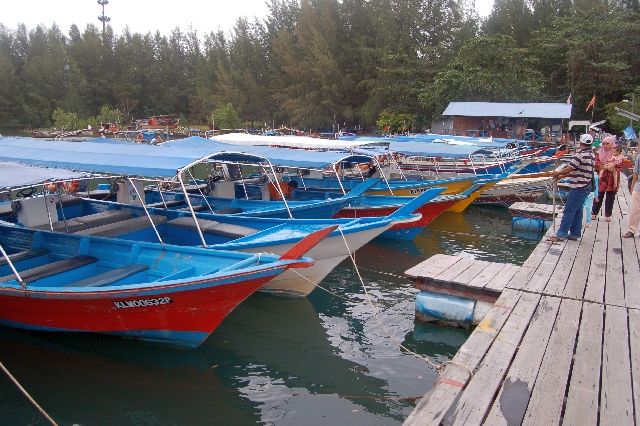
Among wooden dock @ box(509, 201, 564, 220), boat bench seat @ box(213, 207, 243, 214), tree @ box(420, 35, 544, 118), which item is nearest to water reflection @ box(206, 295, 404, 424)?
boat bench seat @ box(213, 207, 243, 214)

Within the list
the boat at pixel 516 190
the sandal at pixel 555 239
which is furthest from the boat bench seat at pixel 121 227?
the boat at pixel 516 190

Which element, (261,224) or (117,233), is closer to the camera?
(117,233)

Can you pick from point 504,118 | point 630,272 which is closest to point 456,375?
point 630,272

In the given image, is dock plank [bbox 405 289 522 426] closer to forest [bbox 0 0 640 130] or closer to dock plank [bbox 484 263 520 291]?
dock plank [bbox 484 263 520 291]

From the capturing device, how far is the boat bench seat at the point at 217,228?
29.3 ft

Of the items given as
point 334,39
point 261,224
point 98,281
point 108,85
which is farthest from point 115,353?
point 108,85

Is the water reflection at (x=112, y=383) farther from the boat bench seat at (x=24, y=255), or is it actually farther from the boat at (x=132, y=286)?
the boat bench seat at (x=24, y=255)

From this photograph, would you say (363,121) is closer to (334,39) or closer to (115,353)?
(334,39)

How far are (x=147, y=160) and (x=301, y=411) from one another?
14.2 ft

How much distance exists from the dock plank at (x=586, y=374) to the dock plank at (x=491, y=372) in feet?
1.58

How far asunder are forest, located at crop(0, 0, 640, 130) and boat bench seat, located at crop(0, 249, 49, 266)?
29051mm

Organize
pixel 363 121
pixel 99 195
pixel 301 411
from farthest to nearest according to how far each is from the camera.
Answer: pixel 363 121 → pixel 99 195 → pixel 301 411

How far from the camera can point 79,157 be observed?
8188 mm

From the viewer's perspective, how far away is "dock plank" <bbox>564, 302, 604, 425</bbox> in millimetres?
3502
